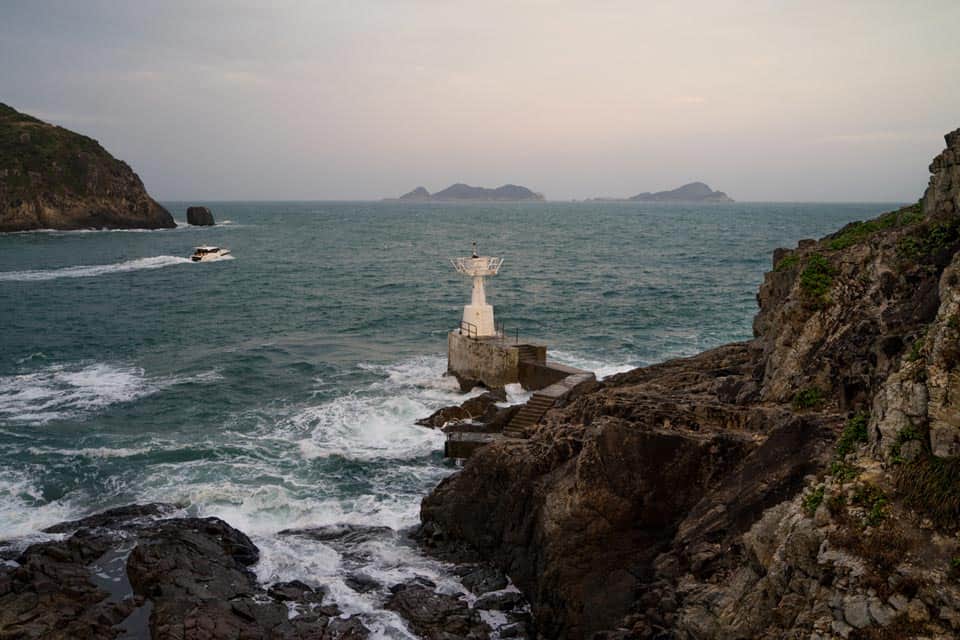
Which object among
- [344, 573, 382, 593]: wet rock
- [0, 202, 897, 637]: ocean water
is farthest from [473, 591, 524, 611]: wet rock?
[344, 573, 382, 593]: wet rock

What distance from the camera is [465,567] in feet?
49.4

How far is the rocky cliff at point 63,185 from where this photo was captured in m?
109

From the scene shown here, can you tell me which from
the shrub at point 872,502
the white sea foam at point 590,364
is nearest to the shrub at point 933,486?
the shrub at point 872,502

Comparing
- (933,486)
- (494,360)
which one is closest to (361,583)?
(933,486)

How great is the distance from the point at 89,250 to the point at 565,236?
204 ft

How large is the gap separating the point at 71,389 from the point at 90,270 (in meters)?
41.6

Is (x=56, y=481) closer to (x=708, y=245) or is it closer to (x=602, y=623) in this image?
(x=602, y=623)

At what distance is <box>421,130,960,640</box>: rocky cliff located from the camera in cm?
795

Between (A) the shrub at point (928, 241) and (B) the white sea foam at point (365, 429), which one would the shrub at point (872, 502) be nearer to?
(A) the shrub at point (928, 241)

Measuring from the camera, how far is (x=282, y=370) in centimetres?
3180

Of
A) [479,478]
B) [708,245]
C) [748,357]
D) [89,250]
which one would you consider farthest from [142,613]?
[708,245]

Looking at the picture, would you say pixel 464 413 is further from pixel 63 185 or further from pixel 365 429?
pixel 63 185

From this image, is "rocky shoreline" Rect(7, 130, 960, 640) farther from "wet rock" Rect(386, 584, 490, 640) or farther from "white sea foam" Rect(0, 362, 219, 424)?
"white sea foam" Rect(0, 362, 219, 424)

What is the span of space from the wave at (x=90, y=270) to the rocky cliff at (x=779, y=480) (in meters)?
54.5
